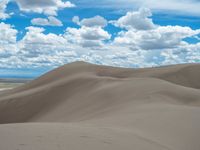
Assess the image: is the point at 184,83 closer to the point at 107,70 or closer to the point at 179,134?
the point at 107,70

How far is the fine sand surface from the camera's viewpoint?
6.35 meters

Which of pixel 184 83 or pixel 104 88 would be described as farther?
pixel 184 83

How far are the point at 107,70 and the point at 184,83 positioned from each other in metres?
6.63

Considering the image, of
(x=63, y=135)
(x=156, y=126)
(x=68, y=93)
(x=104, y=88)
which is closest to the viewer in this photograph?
(x=63, y=135)

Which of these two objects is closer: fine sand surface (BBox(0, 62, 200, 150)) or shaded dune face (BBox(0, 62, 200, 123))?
fine sand surface (BBox(0, 62, 200, 150))

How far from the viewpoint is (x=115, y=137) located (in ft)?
22.3

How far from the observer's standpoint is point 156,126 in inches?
362

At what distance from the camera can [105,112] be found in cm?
1430

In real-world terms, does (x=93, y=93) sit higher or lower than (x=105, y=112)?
higher

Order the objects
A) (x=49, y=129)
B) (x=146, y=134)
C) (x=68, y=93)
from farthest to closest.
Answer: (x=68, y=93) < (x=146, y=134) < (x=49, y=129)

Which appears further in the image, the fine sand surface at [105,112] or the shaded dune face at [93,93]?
the shaded dune face at [93,93]

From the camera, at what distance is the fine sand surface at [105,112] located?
20.8 feet

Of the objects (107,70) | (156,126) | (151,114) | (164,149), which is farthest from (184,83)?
(164,149)

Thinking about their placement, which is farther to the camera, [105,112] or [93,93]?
[93,93]
